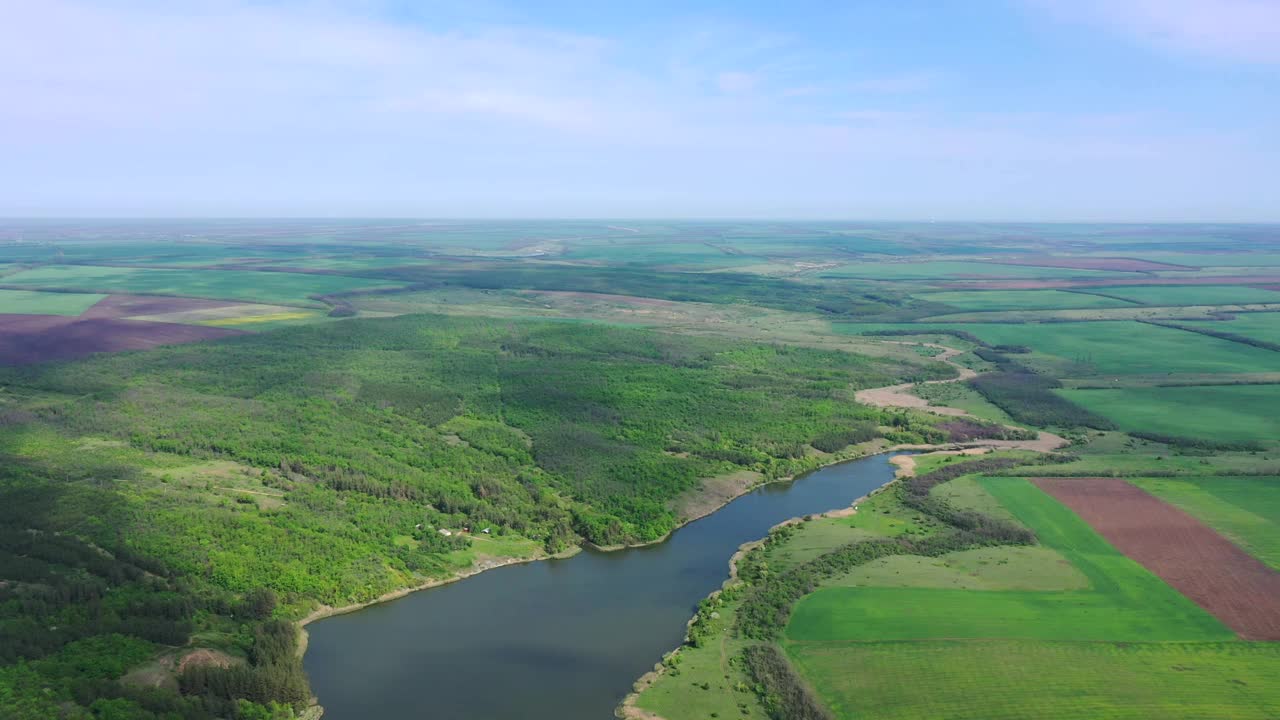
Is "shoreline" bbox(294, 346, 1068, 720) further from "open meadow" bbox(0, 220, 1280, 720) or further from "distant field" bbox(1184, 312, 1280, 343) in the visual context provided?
"distant field" bbox(1184, 312, 1280, 343)

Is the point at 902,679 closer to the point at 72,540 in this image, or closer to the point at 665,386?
the point at 72,540

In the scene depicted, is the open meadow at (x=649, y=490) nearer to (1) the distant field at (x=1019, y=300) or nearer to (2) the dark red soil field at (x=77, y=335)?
(2) the dark red soil field at (x=77, y=335)

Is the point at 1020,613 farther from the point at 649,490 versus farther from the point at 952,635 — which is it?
the point at 649,490

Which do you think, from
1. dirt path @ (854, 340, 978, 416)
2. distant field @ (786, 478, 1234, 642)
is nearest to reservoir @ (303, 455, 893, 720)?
distant field @ (786, 478, 1234, 642)

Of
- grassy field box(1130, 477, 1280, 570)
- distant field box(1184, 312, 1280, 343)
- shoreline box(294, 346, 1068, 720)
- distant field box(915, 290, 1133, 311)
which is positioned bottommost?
shoreline box(294, 346, 1068, 720)

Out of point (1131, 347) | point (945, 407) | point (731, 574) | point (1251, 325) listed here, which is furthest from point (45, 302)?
point (1251, 325)

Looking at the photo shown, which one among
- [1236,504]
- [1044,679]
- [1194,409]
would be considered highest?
[1194,409]
